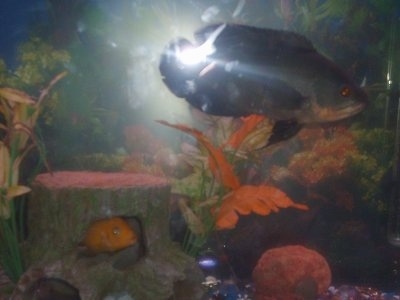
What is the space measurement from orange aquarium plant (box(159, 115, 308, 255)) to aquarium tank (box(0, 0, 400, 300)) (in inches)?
0.5

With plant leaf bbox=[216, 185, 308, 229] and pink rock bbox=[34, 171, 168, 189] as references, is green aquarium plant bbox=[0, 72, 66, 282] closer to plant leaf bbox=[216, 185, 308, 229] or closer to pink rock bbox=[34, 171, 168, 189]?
pink rock bbox=[34, 171, 168, 189]

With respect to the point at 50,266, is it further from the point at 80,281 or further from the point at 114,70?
the point at 114,70

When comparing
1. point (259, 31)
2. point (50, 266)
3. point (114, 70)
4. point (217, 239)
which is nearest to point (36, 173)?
point (50, 266)

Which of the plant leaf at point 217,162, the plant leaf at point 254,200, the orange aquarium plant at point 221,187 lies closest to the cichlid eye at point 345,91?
the orange aquarium plant at point 221,187

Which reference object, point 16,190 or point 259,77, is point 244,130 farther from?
point 16,190

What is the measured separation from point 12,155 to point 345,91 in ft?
7.71

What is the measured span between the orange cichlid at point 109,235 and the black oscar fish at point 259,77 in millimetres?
1095

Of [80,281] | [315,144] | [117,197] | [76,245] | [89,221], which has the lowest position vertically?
[80,281]

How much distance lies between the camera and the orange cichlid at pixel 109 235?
8.20 feet

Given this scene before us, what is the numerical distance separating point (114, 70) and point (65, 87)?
0.41 metres

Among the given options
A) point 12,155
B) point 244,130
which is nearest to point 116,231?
point 12,155

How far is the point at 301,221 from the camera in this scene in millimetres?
3359

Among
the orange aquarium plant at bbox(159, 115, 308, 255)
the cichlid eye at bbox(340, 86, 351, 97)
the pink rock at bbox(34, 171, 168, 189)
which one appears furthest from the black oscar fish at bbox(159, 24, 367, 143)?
the pink rock at bbox(34, 171, 168, 189)

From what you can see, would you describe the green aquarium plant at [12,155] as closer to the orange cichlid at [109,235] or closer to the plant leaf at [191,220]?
the orange cichlid at [109,235]
